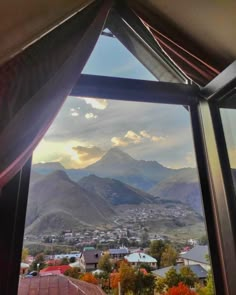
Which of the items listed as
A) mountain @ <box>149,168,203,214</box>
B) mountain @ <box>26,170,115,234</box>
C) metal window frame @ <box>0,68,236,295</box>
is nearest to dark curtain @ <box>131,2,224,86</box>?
metal window frame @ <box>0,68,236,295</box>

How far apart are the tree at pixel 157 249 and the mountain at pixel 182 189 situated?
326 millimetres

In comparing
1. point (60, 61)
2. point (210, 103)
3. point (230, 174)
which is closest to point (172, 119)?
point (210, 103)

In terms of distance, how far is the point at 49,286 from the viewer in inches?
57.8

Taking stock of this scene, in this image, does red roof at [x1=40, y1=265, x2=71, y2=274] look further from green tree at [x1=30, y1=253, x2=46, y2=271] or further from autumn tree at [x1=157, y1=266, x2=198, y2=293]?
autumn tree at [x1=157, y1=266, x2=198, y2=293]

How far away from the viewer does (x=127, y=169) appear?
6.07 feet

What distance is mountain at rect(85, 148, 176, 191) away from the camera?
1.80 meters

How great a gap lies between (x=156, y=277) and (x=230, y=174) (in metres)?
0.86

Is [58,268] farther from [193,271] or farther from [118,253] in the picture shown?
[193,271]

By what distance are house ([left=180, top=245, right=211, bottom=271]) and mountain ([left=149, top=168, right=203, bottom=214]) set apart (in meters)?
0.28

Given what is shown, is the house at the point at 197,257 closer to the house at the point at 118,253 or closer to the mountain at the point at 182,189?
the mountain at the point at 182,189

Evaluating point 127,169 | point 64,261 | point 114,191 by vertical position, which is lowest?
point 64,261

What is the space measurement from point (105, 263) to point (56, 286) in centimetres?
32

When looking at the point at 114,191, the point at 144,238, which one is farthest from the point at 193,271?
the point at 114,191

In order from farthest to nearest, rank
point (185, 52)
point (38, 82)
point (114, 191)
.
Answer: point (185, 52)
point (114, 191)
point (38, 82)
